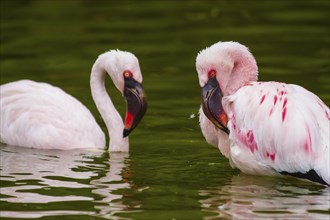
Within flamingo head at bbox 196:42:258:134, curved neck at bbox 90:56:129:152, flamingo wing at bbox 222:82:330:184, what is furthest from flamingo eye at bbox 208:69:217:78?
A: curved neck at bbox 90:56:129:152

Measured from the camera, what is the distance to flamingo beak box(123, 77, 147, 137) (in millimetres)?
10633

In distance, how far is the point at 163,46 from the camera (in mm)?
16578

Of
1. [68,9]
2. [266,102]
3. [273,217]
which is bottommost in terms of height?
[273,217]

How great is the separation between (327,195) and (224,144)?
1.47 m

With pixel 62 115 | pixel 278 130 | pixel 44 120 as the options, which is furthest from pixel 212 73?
pixel 44 120

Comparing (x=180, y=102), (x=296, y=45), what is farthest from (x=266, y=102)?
(x=296, y=45)

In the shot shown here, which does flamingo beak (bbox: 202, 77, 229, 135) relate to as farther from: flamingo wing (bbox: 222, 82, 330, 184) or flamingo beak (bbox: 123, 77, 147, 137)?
flamingo beak (bbox: 123, 77, 147, 137)

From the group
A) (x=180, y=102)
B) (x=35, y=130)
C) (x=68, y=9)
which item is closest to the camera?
(x=35, y=130)

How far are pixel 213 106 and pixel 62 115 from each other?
224 cm

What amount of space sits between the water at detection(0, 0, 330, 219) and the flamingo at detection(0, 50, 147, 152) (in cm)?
16

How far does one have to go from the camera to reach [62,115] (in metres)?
11.5

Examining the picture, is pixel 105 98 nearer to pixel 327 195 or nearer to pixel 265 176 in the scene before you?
pixel 265 176

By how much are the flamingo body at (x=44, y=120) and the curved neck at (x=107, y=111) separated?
0.22 metres

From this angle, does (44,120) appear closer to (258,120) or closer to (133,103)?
(133,103)
